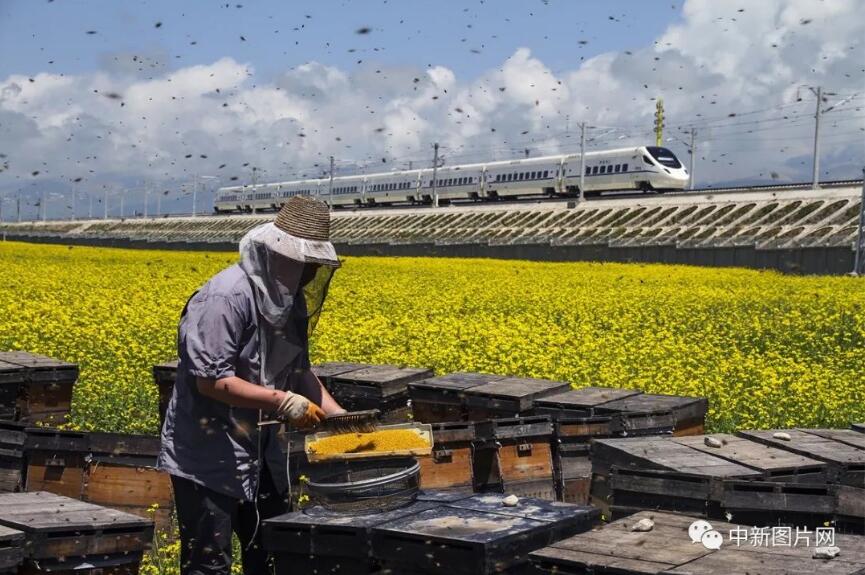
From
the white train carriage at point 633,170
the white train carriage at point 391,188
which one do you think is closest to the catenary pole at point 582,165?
the white train carriage at point 633,170

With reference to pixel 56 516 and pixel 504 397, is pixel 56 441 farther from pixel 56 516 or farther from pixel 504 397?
pixel 504 397

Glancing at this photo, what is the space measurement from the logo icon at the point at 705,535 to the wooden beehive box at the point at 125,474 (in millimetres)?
3658

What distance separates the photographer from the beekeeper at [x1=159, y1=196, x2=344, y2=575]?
4949 mm

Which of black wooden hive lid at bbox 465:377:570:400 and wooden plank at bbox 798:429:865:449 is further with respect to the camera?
black wooden hive lid at bbox 465:377:570:400

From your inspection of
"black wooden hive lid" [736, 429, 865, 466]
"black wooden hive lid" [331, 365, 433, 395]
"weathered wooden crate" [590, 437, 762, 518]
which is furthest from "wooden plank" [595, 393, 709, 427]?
"black wooden hive lid" [331, 365, 433, 395]

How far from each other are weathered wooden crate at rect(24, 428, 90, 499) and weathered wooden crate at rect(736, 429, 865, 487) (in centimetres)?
436

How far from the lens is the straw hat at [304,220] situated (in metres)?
4.98

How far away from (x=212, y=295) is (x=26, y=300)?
55.4 feet

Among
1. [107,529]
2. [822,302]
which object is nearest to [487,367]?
[107,529]

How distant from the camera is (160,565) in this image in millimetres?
6711

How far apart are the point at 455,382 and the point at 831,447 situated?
10.9 feet

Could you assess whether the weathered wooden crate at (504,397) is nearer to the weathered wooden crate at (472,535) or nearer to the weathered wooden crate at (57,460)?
the weathered wooden crate at (57,460)

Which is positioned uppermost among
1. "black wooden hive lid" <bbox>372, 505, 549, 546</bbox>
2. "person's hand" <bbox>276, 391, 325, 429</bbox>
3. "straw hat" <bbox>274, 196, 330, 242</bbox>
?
"straw hat" <bbox>274, 196, 330, 242</bbox>

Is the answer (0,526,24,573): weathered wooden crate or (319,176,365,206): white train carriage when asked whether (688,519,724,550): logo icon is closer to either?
(0,526,24,573): weathered wooden crate
